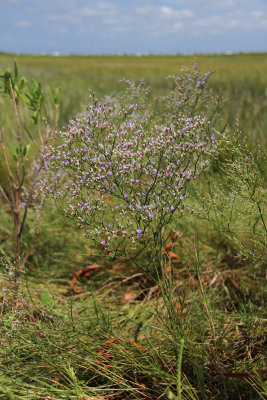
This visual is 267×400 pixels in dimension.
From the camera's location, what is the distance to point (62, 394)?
1497 millimetres

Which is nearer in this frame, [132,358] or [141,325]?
[132,358]

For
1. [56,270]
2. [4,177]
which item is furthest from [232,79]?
[56,270]

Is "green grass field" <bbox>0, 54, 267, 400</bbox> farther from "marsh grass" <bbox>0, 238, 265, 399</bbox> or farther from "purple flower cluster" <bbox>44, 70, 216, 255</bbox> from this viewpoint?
"purple flower cluster" <bbox>44, 70, 216, 255</bbox>

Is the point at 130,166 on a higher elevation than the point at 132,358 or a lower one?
higher

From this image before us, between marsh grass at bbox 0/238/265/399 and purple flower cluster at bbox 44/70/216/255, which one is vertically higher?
purple flower cluster at bbox 44/70/216/255

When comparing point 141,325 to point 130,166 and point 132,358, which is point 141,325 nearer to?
point 132,358

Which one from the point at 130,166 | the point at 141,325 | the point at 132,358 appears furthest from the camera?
the point at 141,325

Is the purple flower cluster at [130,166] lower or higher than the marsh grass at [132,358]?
higher

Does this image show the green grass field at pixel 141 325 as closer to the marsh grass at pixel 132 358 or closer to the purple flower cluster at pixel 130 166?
the marsh grass at pixel 132 358

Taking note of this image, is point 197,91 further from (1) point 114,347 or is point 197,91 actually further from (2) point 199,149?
(1) point 114,347

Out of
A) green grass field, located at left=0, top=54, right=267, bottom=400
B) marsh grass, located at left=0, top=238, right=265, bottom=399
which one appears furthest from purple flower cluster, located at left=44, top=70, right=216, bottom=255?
marsh grass, located at left=0, top=238, right=265, bottom=399

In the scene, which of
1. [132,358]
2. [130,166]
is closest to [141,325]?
[132,358]

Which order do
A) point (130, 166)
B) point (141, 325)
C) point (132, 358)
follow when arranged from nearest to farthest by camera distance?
1. point (130, 166)
2. point (132, 358)
3. point (141, 325)

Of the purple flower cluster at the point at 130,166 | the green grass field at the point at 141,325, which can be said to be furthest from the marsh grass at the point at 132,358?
the purple flower cluster at the point at 130,166
